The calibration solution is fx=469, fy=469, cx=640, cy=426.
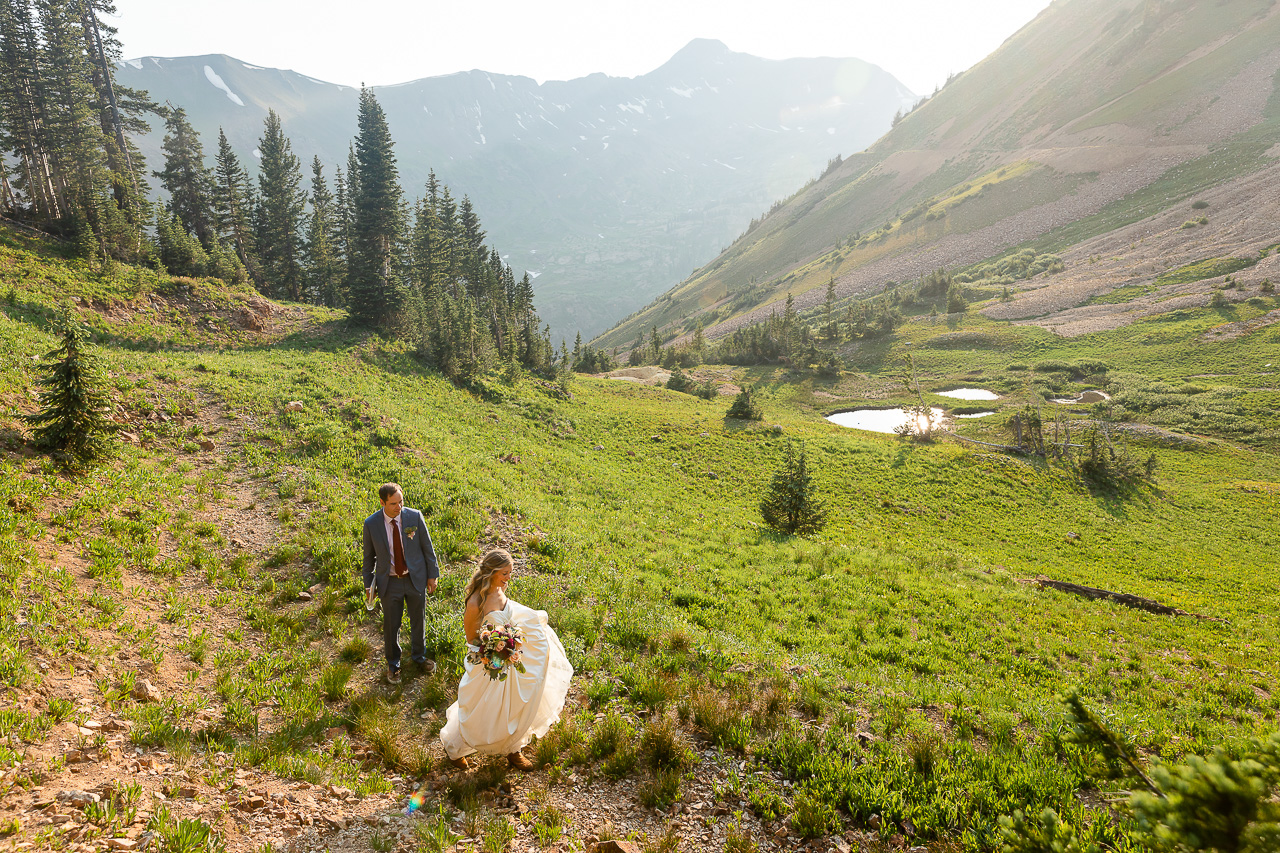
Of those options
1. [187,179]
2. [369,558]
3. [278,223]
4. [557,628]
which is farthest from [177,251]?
[557,628]

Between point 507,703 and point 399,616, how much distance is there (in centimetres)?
317

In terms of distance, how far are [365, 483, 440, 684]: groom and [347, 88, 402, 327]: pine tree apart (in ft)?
112

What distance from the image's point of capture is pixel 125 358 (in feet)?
59.6

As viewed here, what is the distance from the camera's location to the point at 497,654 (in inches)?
240

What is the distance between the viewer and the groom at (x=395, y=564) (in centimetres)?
796

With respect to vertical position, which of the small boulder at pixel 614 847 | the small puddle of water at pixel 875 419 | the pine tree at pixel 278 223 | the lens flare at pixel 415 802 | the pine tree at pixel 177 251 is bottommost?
the small puddle of water at pixel 875 419

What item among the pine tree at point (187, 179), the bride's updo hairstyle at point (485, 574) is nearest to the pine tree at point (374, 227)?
the pine tree at point (187, 179)

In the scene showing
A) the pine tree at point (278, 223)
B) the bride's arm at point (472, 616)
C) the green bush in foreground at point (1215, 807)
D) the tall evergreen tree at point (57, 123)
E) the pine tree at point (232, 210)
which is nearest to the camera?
the green bush in foreground at point (1215, 807)

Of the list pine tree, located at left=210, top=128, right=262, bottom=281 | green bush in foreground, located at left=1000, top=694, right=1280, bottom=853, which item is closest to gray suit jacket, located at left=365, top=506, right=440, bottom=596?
green bush in foreground, located at left=1000, top=694, right=1280, bottom=853

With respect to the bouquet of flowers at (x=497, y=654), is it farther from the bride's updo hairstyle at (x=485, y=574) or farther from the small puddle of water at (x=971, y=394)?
the small puddle of water at (x=971, y=394)

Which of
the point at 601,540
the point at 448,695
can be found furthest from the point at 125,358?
the point at 448,695

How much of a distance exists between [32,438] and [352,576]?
26.0ft

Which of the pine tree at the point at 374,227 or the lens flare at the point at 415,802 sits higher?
the pine tree at the point at 374,227

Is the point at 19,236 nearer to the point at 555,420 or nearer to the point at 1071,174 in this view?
the point at 555,420
